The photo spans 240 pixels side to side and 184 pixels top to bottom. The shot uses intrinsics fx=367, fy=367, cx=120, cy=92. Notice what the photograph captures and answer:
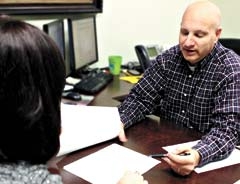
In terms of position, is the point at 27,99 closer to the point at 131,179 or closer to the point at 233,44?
the point at 131,179

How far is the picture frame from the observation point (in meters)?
2.07

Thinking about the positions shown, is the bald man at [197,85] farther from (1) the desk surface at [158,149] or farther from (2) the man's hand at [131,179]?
(2) the man's hand at [131,179]

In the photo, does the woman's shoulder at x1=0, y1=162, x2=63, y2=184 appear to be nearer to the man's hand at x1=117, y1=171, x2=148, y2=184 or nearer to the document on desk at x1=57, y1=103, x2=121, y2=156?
the man's hand at x1=117, y1=171, x2=148, y2=184

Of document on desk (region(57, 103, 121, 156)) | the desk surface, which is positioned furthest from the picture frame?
document on desk (region(57, 103, 121, 156))

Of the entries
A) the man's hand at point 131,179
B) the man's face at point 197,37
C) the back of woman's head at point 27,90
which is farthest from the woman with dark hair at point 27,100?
the man's face at point 197,37

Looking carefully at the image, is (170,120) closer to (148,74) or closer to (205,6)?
(148,74)

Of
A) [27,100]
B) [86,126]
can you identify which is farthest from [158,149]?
[27,100]

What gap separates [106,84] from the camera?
2.42m

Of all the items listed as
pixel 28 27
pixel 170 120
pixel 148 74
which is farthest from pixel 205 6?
pixel 28 27

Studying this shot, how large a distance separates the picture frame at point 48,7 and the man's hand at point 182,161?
1.32 metres

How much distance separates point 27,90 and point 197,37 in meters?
1.15

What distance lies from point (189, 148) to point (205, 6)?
29.1 inches

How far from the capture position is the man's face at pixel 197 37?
171cm

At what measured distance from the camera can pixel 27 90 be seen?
2.50 feet
